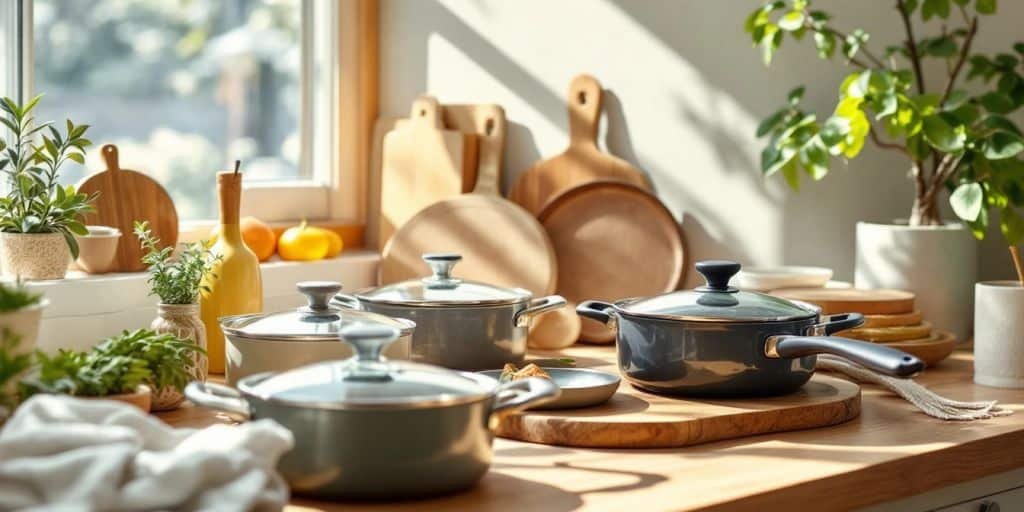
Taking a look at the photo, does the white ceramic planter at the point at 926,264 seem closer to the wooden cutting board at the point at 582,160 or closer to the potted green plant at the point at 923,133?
the potted green plant at the point at 923,133

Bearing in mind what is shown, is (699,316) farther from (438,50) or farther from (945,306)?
(438,50)

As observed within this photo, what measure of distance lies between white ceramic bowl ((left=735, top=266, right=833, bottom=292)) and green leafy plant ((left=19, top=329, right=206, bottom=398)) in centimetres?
82

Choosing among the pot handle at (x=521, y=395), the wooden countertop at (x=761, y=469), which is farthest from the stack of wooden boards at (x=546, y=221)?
the pot handle at (x=521, y=395)

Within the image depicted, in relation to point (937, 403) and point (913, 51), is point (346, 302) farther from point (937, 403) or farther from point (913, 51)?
point (913, 51)

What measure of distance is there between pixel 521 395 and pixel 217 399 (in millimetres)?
274

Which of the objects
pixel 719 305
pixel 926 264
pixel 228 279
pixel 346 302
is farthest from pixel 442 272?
pixel 926 264

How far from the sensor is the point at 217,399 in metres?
1.19

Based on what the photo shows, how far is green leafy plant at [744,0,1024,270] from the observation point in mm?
1891

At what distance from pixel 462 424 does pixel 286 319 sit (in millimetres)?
413

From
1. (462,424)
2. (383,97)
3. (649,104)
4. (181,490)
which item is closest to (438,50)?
(383,97)

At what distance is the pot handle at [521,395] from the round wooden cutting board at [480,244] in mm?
938

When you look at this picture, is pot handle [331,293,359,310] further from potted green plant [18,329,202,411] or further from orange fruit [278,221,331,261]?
orange fruit [278,221,331,261]

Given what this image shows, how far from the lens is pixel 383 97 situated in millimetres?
2615

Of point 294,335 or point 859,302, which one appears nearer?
point 294,335
